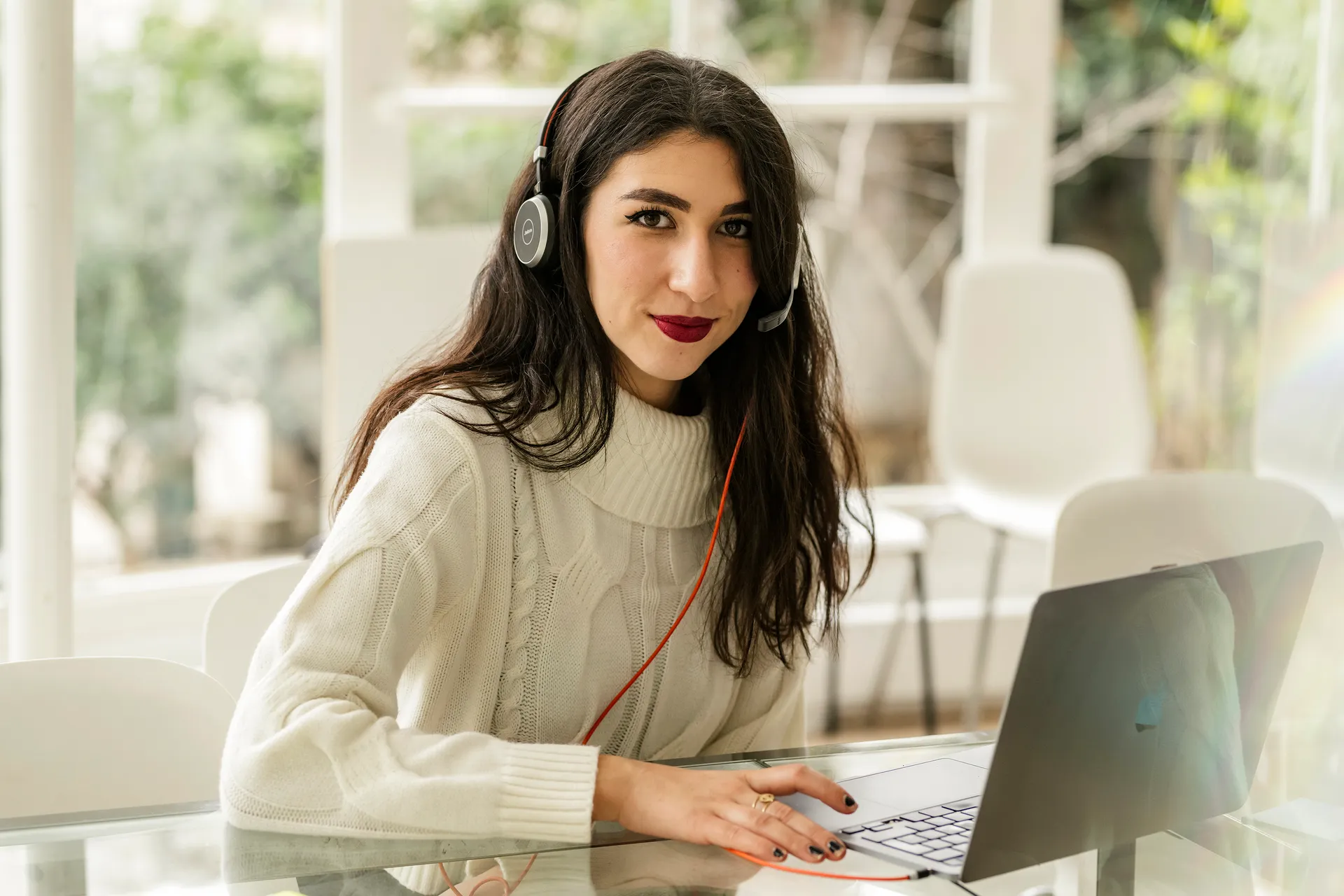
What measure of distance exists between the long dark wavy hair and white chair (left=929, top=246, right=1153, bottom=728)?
144cm

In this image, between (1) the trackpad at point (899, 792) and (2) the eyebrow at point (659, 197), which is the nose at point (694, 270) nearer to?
(2) the eyebrow at point (659, 197)

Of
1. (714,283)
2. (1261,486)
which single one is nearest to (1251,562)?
(714,283)

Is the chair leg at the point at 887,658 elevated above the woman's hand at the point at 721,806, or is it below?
below

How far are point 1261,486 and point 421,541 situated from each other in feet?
3.97

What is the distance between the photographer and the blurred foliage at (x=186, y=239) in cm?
267

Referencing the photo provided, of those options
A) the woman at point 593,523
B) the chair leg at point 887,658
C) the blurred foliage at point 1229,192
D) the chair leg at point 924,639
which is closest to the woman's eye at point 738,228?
the woman at point 593,523

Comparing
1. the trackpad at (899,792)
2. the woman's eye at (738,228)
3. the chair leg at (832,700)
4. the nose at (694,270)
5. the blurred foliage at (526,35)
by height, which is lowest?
the chair leg at (832,700)

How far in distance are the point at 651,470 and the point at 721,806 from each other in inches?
17.8

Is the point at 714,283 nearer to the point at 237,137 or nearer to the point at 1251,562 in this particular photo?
the point at 1251,562

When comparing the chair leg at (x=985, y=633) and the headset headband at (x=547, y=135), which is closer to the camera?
the headset headband at (x=547, y=135)

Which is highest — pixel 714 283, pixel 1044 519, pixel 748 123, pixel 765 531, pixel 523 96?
pixel 523 96

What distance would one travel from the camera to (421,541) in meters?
1.19

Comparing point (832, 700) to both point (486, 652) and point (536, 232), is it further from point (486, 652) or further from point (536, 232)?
point (536, 232)

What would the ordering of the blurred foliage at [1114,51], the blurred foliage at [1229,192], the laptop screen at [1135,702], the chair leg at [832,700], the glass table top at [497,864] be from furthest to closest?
1. the blurred foliage at [1114,51]
2. the blurred foliage at [1229,192]
3. the chair leg at [832,700]
4. the glass table top at [497,864]
5. the laptop screen at [1135,702]
